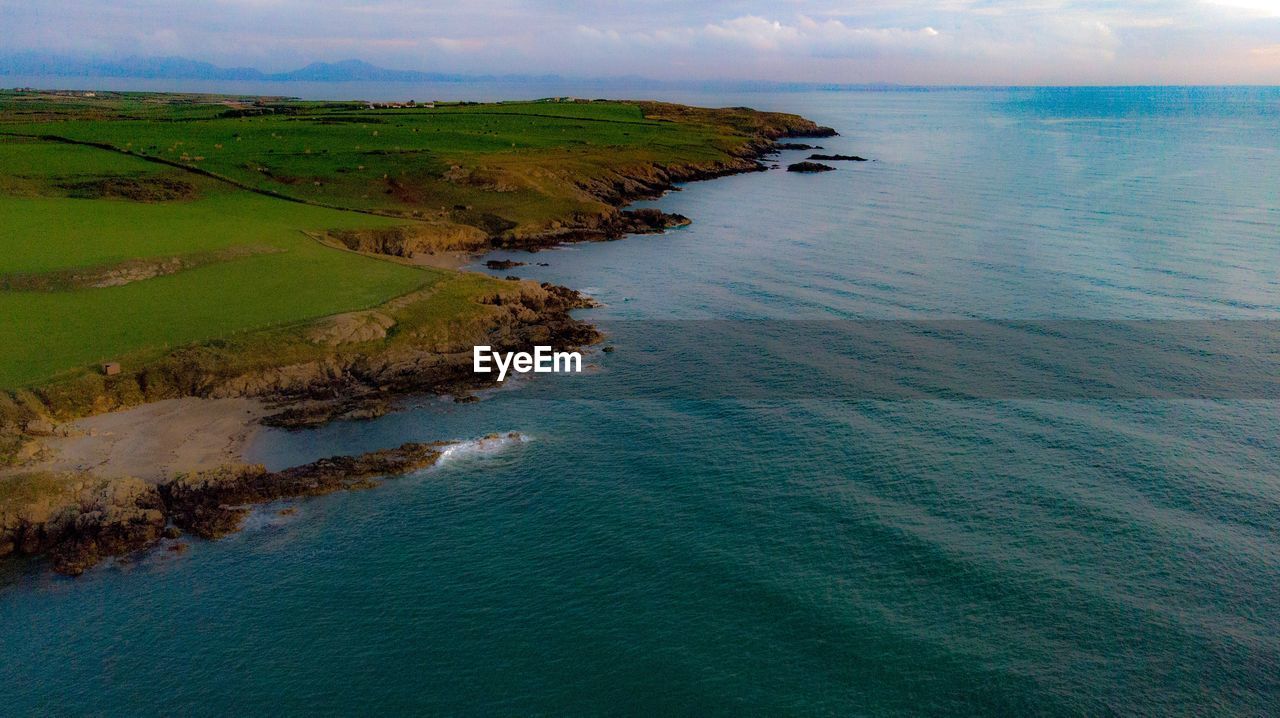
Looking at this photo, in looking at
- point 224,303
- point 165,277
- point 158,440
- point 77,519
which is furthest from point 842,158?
point 77,519

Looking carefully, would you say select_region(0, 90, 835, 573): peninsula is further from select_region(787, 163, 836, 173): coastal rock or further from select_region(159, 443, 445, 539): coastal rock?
select_region(787, 163, 836, 173): coastal rock

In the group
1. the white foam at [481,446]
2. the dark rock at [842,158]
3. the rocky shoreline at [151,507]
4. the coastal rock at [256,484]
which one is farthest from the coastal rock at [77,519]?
the dark rock at [842,158]

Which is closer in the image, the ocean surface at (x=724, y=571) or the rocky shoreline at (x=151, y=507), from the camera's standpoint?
the ocean surface at (x=724, y=571)

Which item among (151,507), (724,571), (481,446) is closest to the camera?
(724,571)

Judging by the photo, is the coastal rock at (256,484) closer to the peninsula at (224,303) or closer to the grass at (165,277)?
the peninsula at (224,303)

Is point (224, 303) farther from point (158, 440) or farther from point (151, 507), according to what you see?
point (151, 507)

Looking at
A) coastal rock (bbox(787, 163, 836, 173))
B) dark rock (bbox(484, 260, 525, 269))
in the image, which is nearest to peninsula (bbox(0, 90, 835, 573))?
dark rock (bbox(484, 260, 525, 269))

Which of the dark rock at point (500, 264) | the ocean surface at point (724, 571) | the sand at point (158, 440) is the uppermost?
the dark rock at point (500, 264)
